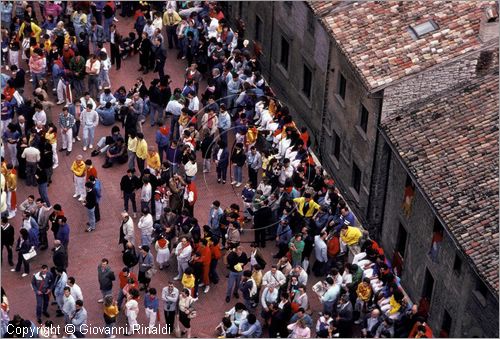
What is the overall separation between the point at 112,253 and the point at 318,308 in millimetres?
A: 7294

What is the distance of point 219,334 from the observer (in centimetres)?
4438

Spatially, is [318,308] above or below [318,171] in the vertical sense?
below

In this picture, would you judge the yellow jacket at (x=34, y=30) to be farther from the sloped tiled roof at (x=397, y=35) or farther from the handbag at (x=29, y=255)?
the handbag at (x=29, y=255)

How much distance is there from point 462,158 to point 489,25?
4732 mm

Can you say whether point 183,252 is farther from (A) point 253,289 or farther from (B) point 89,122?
(B) point 89,122

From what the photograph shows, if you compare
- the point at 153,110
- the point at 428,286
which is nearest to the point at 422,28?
the point at 428,286

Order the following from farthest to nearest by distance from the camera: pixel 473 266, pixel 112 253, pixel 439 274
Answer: pixel 112 253 < pixel 439 274 < pixel 473 266

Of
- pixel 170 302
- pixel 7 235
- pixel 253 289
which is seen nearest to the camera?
pixel 170 302

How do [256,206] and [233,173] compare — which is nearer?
[256,206]

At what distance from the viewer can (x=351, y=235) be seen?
46.2 m

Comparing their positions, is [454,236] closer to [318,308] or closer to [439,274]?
[439,274]

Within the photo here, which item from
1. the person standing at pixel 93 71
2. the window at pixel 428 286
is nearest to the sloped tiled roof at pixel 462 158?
the window at pixel 428 286

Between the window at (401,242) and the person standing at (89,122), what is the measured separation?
1168 cm

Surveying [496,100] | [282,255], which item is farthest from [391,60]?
[282,255]
